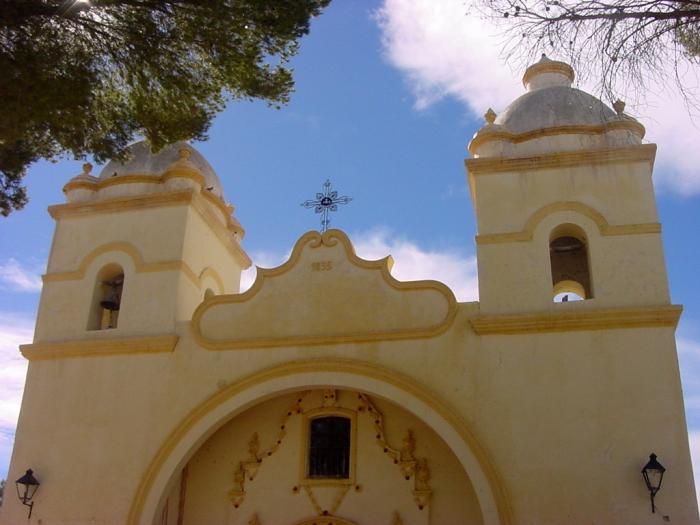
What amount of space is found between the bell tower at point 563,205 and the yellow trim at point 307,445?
9.66 feet

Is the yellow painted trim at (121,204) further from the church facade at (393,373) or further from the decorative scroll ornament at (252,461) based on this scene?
the decorative scroll ornament at (252,461)

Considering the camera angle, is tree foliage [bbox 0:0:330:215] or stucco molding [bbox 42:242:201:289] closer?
tree foliage [bbox 0:0:330:215]

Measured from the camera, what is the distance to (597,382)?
11.7m

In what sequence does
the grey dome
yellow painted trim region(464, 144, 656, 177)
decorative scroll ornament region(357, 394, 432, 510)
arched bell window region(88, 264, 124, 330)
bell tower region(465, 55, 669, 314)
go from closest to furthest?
1. decorative scroll ornament region(357, 394, 432, 510)
2. bell tower region(465, 55, 669, 314)
3. yellow painted trim region(464, 144, 656, 177)
4. the grey dome
5. arched bell window region(88, 264, 124, 330)

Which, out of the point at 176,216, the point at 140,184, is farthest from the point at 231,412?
the point at 140,184

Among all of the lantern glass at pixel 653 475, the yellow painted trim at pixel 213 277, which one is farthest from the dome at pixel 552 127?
the yellow painted trim at pixel 213 277

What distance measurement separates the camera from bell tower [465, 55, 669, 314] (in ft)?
41.1

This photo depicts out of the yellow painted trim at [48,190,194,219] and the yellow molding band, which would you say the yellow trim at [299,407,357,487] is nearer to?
the yellow molding band

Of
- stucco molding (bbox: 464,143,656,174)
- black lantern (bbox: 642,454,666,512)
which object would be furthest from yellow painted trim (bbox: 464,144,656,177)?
black lantern (bbox: 642,454,666,512)

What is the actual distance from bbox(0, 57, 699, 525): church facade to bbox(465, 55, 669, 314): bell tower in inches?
1.4

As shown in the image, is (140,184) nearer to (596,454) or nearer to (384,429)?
(384,429)

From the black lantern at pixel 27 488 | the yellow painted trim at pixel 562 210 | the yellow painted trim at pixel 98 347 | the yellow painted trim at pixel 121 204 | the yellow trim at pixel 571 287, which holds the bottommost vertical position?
the black lantern at pixel 27 488

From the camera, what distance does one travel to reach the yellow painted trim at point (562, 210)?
41.9 feet

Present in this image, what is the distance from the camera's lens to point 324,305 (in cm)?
1324
